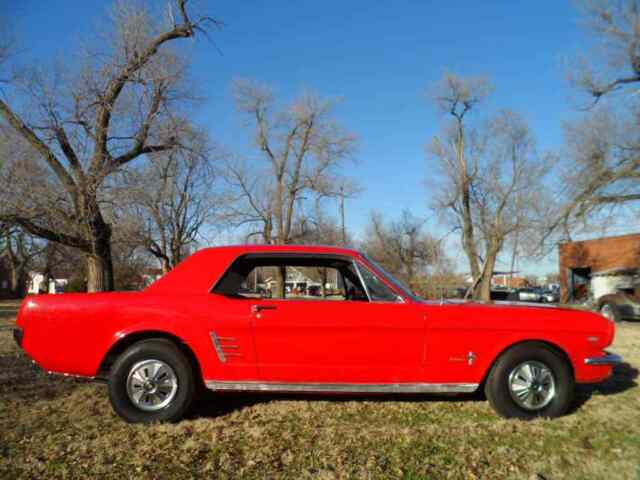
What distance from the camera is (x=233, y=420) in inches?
152

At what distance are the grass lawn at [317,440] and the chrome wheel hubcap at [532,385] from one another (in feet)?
0.63

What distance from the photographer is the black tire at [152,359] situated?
12.2ft

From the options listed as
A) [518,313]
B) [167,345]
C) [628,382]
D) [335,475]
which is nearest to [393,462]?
[335,475]

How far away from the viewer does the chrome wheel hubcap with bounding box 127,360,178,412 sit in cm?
378

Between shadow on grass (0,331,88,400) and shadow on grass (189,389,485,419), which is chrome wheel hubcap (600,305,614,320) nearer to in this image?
shadow on grass (189,389,485,419)

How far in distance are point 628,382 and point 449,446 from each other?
333 centimetres

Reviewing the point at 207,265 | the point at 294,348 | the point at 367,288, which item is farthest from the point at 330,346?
the point at 207,265

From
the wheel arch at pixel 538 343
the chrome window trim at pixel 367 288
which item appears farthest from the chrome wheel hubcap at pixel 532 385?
the chrome window trim at pixel 367 288

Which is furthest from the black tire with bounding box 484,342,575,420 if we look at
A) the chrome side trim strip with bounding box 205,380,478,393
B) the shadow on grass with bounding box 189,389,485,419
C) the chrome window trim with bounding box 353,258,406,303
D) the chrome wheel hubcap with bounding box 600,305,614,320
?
the chrome wheel hubcap with bounding box 600,305,614,320

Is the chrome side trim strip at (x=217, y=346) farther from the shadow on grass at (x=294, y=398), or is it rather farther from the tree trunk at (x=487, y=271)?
the tree trunk at (x=487, y=271)

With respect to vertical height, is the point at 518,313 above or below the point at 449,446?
above

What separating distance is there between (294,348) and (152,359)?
119 cm

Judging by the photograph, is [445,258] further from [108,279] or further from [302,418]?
[302,418]

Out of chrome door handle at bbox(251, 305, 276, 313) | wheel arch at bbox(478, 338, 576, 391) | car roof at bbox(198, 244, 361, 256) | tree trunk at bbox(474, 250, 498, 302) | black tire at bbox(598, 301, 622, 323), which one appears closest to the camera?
chrome door handle at bbox(251, 305, 276, 313)
